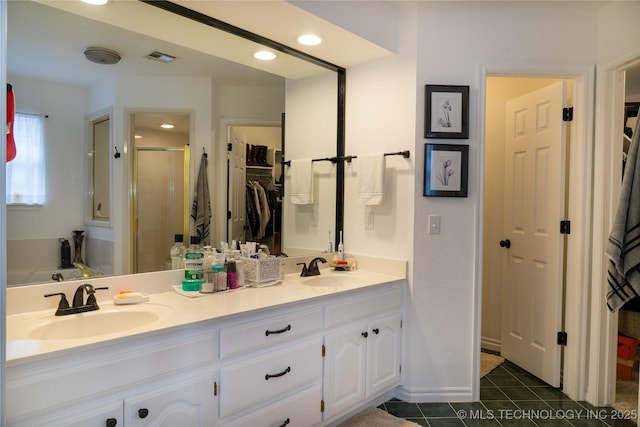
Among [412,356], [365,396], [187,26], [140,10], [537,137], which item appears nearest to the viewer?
[140,10]

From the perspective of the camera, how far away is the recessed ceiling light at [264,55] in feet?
7.59

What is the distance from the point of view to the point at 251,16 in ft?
6.52

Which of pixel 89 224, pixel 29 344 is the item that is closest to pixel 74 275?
pixel 89 224

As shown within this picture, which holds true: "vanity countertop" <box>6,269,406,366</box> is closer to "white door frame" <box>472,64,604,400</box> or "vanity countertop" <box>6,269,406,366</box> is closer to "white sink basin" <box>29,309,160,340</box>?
"white sink basin" <box>29,309,160,340</box>

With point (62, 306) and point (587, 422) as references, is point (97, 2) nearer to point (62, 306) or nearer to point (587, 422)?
point (62, 306)

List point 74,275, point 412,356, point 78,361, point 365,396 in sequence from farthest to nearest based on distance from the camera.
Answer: point 412,356 < point 365,396 < point 74,275 < point 78,361

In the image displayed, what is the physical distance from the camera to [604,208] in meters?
2.31

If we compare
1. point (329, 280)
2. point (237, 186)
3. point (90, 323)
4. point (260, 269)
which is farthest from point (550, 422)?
point (90, 323)

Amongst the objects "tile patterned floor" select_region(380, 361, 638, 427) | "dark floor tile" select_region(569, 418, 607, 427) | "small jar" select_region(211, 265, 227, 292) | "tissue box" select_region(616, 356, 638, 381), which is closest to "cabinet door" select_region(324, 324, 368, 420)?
"tile patterned floor" select_region(380, 361, 638, 427)

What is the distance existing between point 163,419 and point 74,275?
0.78 meters

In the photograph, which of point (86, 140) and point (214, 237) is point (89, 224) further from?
point (214, 237)

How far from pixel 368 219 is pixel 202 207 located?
3.72 ft

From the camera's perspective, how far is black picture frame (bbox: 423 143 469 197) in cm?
234

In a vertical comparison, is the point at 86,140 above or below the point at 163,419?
above
